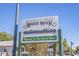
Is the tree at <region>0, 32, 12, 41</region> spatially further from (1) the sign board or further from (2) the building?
(1) the sign board

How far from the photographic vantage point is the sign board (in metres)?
2.20

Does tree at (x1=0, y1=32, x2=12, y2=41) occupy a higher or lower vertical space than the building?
higher

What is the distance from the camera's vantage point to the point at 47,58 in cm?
212

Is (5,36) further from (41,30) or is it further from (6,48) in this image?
(41,30)

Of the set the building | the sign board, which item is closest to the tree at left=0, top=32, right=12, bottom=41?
the building

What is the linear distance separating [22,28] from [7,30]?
18 centimetres

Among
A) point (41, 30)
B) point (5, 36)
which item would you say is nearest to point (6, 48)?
point (5, 36)

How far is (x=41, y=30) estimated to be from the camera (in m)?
2.21

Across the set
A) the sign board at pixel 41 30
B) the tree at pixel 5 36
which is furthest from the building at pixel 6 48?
the sign board at pixel 41 30

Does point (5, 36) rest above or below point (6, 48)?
Result: above

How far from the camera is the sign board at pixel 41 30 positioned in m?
2.20

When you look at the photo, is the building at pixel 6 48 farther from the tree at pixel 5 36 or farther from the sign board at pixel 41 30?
the sign board at pixel 41 30

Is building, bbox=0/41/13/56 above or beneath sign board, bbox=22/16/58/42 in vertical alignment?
beneath

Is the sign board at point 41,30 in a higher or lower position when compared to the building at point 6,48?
higher
